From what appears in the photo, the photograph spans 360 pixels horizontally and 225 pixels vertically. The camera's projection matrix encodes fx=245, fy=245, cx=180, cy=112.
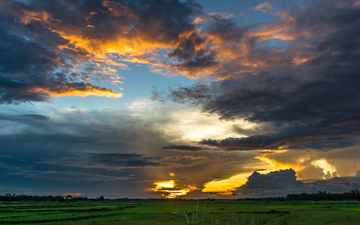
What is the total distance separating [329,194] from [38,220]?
156 meters

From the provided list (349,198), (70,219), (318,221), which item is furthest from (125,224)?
(349,198)

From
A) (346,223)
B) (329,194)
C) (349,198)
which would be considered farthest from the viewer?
(329,194)

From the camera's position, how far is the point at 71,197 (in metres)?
155

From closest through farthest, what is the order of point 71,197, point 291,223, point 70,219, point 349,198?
point 291,223, point 70,219, point 349,198, point 71,197

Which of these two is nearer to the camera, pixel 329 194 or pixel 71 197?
pixel 329 194

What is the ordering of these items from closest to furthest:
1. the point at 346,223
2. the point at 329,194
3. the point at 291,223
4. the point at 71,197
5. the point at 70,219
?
the point at 346,223, the point at 291,223, the point at 70,219, the point at 329,194, the point at 71,197

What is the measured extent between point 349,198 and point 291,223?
12021 centimetres

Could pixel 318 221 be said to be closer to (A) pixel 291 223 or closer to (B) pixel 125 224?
(A) pixel 291 223

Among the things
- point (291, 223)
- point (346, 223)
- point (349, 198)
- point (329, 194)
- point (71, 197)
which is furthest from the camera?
point (71, 197)

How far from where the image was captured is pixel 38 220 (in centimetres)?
3791

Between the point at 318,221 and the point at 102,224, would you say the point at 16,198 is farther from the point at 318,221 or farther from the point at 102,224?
the point at 318,221

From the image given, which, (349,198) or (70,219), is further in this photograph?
(349,198)

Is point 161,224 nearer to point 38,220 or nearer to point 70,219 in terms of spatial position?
point 70,219

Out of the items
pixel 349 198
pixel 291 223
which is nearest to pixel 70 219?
pixel 291 223
